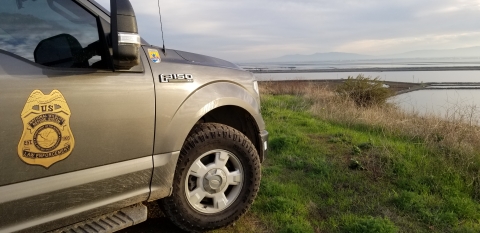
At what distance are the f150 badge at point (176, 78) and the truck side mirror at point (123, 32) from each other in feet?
1.23

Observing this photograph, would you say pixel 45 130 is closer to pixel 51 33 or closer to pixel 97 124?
pixel 97 124

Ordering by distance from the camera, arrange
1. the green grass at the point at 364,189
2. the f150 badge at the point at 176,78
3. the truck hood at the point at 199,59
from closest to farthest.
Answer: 1. the f150 badge at the point at 176,78
2. the truck hood at the point at 199,59
3. the green grass at the point at 364,189

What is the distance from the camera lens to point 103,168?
2.25 metres

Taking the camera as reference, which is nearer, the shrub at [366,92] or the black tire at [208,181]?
the black tire at [208,181]

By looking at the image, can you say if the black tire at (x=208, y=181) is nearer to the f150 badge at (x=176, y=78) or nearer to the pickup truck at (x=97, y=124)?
the pickup truck at (x=97, y=124)

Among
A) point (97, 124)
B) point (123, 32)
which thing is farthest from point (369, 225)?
point (123, 32)

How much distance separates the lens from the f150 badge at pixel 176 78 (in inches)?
99.5

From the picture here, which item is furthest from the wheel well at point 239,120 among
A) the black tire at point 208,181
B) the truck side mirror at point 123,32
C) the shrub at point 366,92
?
the shrub at point 366,92

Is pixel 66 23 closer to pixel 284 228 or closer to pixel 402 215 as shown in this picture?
pixel 284 228

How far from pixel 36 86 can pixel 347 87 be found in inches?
645

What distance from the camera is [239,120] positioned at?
359 centimetres

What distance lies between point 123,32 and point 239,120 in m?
1.76

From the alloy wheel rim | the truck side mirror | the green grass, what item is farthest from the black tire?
the truck side mirror

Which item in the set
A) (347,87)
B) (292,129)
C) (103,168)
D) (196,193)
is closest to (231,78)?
(196,193)
